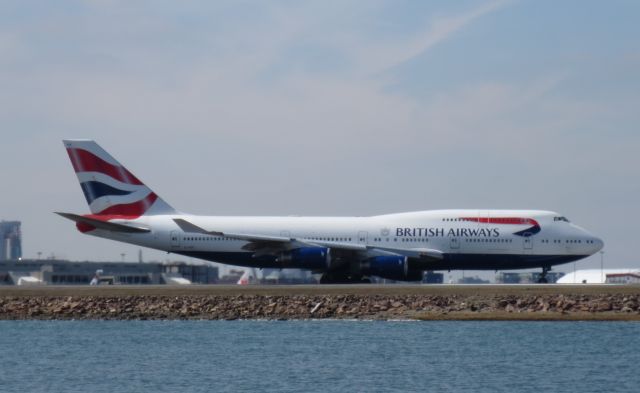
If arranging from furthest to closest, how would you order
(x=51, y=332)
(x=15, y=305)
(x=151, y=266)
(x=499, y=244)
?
1. (x=151, y=266)
2. (x=499, y=244)
3. (x=15, y=305)
4. (x=51, y=332)

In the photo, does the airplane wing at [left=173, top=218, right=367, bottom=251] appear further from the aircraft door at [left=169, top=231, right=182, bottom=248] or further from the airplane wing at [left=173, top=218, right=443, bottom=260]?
the aircraft door at [left=169, top=231, right=182, bottom=248]

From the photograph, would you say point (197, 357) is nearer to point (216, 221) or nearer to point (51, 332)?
point (51, 332)

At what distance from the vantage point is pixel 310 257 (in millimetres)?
58562

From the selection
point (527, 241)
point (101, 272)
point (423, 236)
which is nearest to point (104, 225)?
point (423, 236)

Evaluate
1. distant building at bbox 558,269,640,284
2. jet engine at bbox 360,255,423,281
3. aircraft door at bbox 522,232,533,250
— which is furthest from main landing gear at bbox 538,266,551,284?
distant building at bbox 558,269,640,284

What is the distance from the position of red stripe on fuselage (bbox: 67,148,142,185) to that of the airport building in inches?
811

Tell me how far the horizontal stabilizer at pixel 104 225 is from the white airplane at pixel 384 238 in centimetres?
5

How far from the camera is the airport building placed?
89625mm

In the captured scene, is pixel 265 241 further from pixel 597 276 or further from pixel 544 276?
pixel 597 276

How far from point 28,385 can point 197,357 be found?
20.6ft

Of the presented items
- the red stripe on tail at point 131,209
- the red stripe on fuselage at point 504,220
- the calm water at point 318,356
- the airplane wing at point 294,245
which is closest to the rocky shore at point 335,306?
the calm water at point 318,356

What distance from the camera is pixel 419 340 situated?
40.3 m

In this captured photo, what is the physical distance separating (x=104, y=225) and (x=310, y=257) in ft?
32.2

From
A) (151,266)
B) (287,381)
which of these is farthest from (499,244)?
(151,266)
